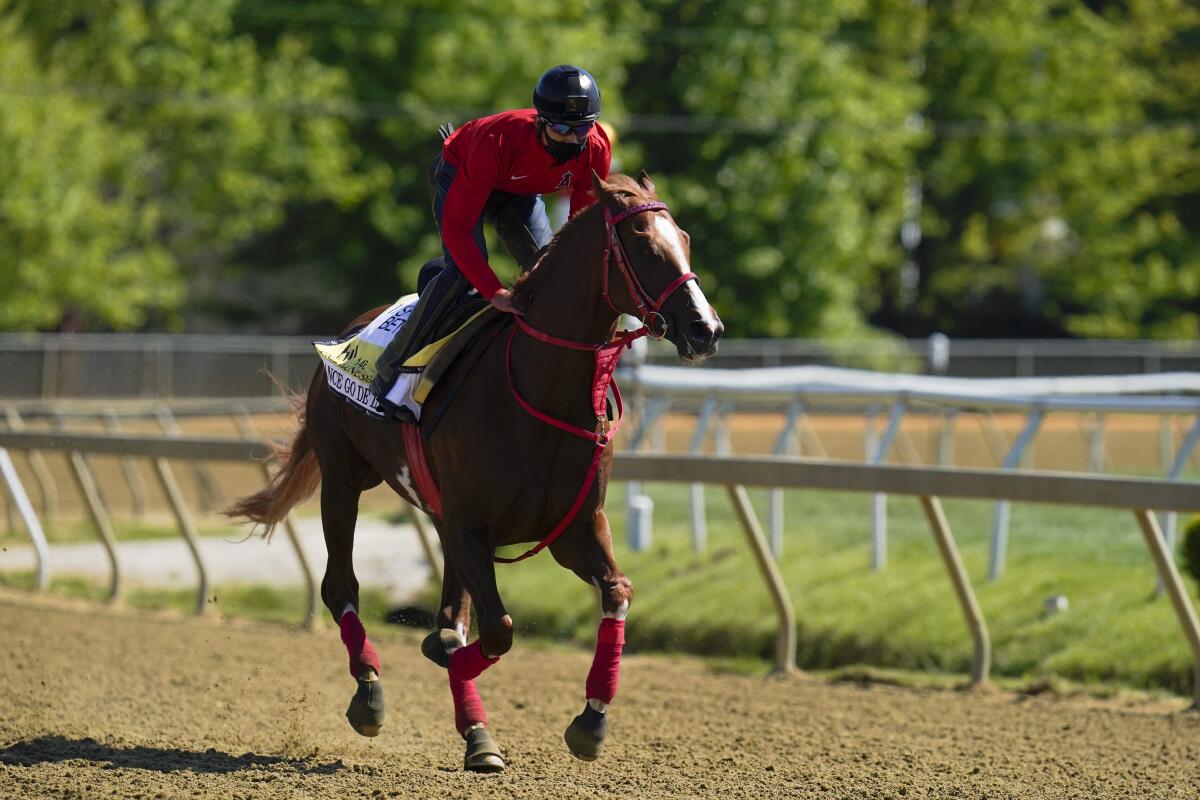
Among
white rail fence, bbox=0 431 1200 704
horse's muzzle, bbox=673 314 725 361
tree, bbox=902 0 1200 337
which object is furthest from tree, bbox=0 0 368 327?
horse's muzzle, bbox=673 314 725 361

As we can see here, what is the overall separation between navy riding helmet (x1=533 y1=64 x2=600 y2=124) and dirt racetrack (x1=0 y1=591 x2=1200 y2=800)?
2.27 meters

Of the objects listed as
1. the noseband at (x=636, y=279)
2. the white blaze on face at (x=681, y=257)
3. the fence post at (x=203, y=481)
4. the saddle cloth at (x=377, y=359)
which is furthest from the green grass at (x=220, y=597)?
the white blaze on face at (x=681, y=257)

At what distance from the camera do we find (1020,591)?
9.25 metres

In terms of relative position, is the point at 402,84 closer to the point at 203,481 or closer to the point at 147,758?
the point at 203,481

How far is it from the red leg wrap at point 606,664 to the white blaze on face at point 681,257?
121 centimetres

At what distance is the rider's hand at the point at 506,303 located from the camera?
561 centimetres

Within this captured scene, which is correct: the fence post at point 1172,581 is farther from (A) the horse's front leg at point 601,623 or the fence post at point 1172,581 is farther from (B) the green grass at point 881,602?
(A) the horse's front leg at point 601,623

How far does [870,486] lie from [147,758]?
3.79 meters

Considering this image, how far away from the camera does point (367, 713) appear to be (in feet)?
20.1

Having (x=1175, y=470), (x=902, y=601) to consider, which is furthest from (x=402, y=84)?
(x=1175, y=470)

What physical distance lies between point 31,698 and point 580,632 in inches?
154

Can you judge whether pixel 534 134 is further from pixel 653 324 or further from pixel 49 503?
pixel 49 503

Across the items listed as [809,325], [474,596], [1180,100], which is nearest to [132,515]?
[474,596]

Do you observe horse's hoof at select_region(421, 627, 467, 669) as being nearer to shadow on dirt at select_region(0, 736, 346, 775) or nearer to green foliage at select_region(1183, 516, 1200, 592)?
shadow on dirt at select_region(0, 736, 346, 775)
